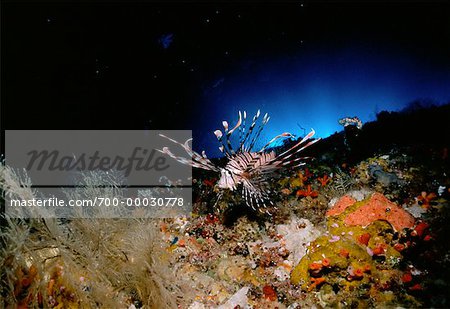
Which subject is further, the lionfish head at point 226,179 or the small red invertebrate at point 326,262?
the lionfish head at point 226,179

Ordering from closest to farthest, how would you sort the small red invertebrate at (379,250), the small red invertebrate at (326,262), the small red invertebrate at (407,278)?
the small red invertebrate at (407,278), the small red invertebrate at (326,262), the small red invertebrate at (379,250)

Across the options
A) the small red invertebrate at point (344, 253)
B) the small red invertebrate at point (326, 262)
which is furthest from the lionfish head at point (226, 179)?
the small red invertebrate at point (344, 253)

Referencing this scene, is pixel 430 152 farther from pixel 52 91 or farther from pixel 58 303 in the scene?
pixel 52 91

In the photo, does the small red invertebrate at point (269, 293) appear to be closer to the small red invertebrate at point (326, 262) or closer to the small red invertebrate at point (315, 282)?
the small red invertebrate at point (315, 282)

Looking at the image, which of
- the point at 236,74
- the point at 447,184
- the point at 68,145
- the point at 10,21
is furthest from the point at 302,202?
the point at 68,145

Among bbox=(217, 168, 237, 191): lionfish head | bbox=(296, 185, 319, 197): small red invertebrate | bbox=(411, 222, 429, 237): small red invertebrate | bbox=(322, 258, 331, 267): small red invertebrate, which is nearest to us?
bbox=(322, 258, 331, 267): small red invertebrate

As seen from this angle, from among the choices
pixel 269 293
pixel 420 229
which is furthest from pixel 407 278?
pixel 269 293

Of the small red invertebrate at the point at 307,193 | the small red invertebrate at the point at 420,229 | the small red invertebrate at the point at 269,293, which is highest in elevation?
the small red invertebrate at the point at 307,193

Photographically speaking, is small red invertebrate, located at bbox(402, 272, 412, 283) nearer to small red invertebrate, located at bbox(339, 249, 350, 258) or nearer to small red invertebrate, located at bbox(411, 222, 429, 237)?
small red invertebrate, located at bbox(339, 249, 350, 258)

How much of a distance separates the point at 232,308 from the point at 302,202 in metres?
2.50

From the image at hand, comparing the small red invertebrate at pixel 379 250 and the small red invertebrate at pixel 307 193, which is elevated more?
the small red invertebrate at pixel 307 193

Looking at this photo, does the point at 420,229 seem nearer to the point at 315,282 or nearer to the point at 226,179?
the point at 315,282

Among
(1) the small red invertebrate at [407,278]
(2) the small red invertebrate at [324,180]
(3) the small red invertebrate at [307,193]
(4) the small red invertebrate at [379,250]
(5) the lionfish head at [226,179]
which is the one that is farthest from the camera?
(2) the small red invertebrate at [324,180]

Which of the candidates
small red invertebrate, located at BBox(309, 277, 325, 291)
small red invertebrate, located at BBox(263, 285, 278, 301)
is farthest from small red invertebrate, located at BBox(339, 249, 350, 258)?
small red invertebrate, located at BBox(263, 285, 278, 301)
